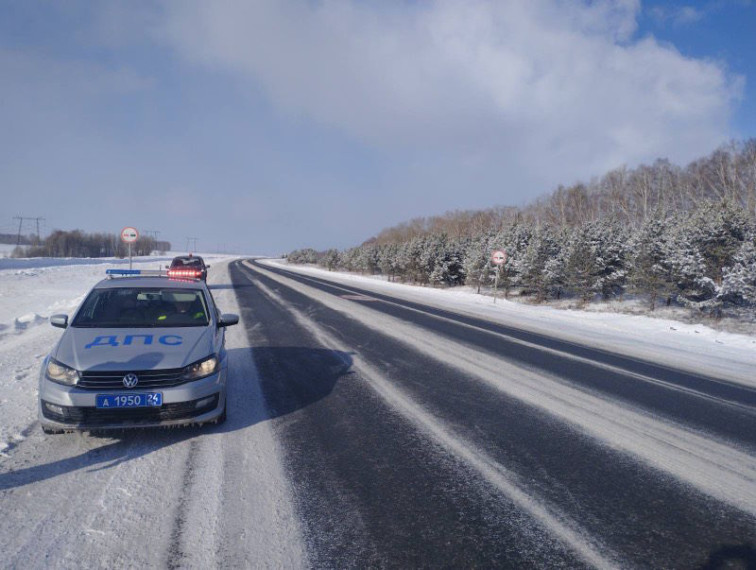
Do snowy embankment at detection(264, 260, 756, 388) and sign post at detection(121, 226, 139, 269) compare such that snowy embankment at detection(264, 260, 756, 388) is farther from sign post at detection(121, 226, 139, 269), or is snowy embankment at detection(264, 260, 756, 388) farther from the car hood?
sign post at detection(121, 226, 139, 269)

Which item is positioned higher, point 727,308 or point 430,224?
point 430,224

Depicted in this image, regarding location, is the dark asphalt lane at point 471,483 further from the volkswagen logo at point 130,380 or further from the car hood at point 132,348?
the volkswagen logo at point 130,380

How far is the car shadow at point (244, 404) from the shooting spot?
3696 millimetres

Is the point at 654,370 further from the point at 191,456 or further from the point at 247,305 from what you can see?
the point at 247,305

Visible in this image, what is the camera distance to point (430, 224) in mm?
109500

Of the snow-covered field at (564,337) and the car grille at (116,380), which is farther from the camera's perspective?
the snow-covered field at (564,337)

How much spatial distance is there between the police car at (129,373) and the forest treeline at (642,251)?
19494mm

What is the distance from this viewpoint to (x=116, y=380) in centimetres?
391

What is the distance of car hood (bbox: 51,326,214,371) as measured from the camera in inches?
158

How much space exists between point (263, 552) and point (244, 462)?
127 cm

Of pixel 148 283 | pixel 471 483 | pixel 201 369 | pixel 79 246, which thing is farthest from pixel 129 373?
pixel 79 246

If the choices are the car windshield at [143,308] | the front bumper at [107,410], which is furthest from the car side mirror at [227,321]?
the front bumper at [107,410]

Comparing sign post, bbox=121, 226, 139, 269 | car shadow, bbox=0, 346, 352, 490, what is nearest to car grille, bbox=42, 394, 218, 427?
car shadow, bbox=0, 346, 352, 490

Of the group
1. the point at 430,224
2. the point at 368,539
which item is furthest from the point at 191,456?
the point at 430,224
